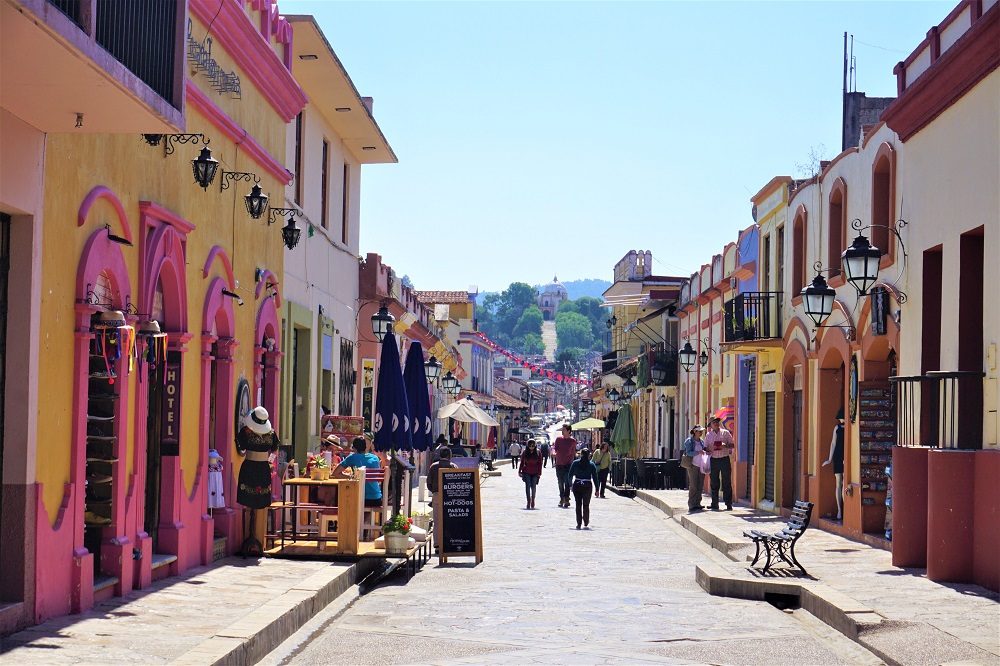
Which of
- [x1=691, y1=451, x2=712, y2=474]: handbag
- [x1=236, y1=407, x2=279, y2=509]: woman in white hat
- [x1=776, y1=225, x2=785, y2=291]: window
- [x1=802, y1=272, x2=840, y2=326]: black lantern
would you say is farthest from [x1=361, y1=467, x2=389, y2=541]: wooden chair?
[x1=776, y1=225, x2=785, y2=291]: window

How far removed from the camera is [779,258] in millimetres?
28078

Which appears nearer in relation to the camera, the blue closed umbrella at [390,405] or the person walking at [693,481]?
the blue closed umbrella at [390,405]

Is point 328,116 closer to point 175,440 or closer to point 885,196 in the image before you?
point 885,196

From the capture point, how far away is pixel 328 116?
25.1 meters

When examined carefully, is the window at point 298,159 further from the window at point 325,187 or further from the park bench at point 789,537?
the park bench at point 789,537

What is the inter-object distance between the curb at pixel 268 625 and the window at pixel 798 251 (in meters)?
13.6

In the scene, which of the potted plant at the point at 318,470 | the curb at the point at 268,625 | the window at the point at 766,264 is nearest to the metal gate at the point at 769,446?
the window at the point at 766,264

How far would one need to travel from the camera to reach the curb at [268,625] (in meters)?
9.09

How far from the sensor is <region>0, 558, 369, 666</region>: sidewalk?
A: 8984mm

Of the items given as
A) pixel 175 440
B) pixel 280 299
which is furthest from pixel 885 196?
pixel 175 440

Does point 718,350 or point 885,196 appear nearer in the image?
point 885,196

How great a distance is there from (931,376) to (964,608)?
3023 mm

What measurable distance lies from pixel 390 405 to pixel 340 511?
4560mm

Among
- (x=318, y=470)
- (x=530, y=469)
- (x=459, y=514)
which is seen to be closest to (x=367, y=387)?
(x=530, y=469)
